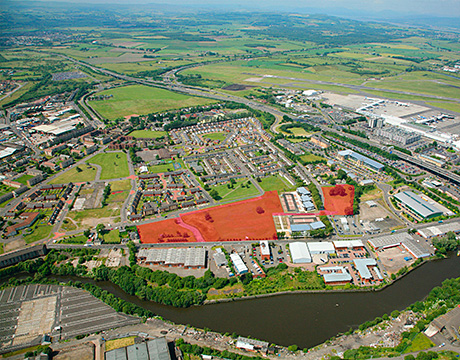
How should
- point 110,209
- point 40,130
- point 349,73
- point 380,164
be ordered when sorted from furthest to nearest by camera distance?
point 349,73, point 40,130, point 380,164, point 110,209

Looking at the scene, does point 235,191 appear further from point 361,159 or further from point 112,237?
point 361,159

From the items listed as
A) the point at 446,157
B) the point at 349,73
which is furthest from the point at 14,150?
the point at 349,73

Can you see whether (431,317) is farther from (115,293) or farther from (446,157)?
(446,157)

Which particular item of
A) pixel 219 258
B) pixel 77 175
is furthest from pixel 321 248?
pixel 77 175

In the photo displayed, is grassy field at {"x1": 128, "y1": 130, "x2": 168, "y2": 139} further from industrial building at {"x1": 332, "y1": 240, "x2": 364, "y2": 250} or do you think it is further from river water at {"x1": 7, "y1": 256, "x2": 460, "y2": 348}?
industrial building at {"x1": 332, "y1": 240, "x2": 364, "y2": 250}

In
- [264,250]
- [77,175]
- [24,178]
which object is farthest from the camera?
[77,175]

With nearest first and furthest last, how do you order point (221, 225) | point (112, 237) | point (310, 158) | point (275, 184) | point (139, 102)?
point (112, 237) → point (221, 225) → point (275, 184) → point (310, 158) → point (139, 102)
